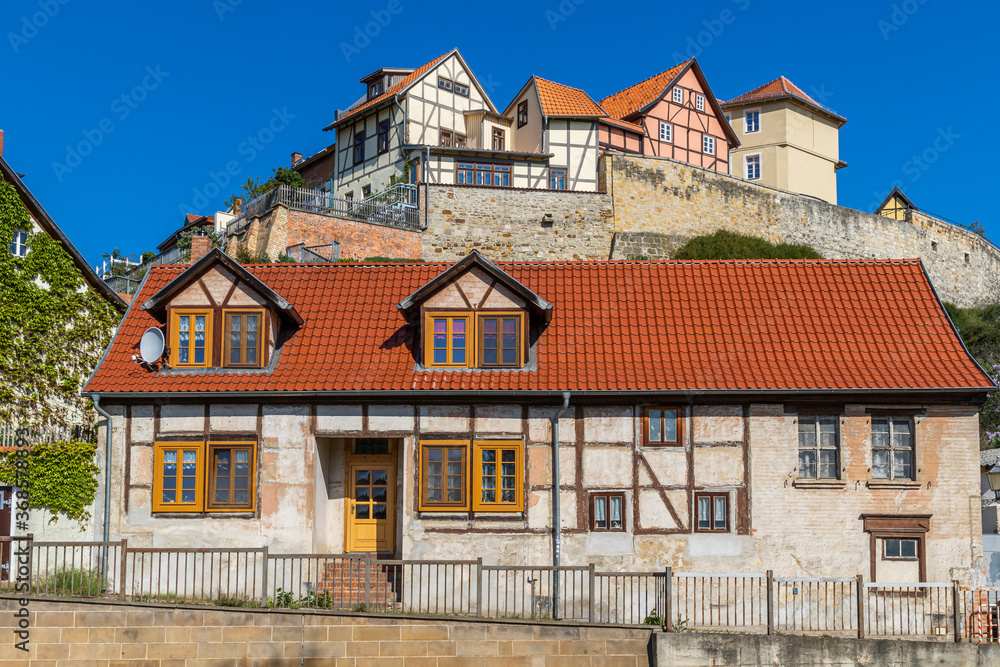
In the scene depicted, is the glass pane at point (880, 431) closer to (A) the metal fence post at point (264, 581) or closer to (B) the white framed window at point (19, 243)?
(A) the metal fence post at point (264, 581)

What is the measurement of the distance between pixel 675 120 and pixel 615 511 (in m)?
33.2

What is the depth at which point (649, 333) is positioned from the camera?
18672 mm

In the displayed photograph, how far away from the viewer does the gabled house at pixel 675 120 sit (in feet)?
151

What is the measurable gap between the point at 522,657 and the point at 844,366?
7.49 metres

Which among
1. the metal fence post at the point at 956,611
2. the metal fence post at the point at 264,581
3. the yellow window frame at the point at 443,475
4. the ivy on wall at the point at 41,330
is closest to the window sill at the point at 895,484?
the metal fence post at the point at 956,611

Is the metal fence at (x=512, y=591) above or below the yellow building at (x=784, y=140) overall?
below

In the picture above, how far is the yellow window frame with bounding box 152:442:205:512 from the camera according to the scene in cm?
1739

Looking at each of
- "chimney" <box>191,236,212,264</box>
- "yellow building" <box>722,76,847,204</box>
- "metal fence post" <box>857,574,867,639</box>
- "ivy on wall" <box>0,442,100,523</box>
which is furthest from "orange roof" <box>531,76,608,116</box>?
"metal fence post" <box>857,574,867,639</box>

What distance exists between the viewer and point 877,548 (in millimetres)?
17016

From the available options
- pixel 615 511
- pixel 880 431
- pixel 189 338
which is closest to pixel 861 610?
pixel 880 431

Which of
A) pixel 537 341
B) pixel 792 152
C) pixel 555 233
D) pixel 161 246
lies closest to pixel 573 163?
pixel 555 233

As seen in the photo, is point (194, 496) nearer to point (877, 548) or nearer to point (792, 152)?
point (877, 548)

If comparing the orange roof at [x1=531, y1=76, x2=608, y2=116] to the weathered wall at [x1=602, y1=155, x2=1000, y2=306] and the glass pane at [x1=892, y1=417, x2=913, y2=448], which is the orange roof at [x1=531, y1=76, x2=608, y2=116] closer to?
the weathered wall at [x1=602, y1=155, x2=1000, y2=306]

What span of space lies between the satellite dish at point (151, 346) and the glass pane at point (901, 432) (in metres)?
12.8
